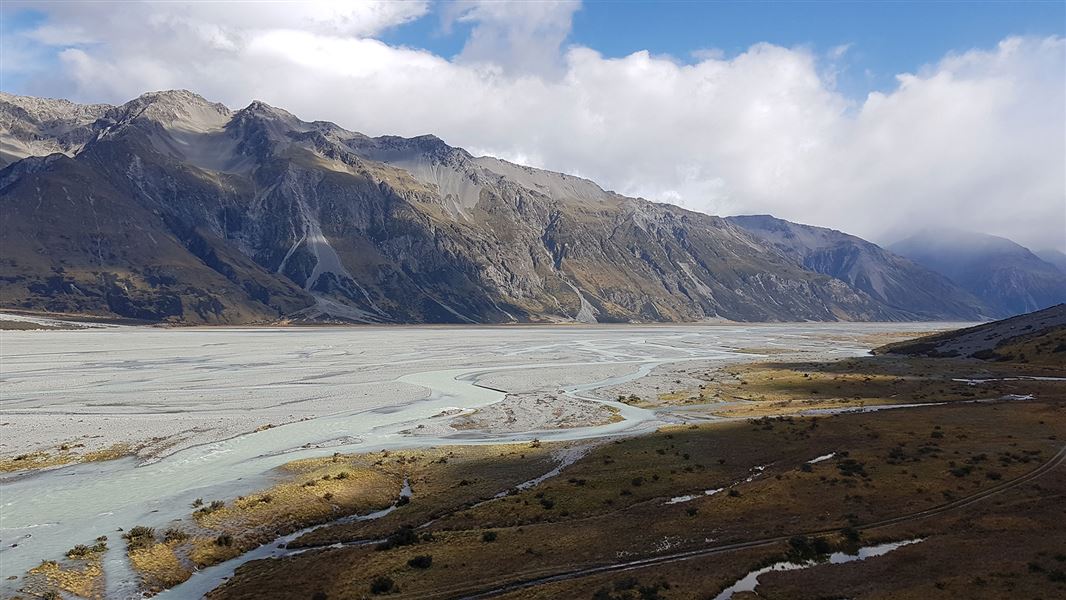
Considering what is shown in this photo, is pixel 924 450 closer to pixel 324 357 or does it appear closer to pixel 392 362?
pixel 392 362

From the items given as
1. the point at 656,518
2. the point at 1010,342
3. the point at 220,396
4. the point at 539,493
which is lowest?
the point at 539,493

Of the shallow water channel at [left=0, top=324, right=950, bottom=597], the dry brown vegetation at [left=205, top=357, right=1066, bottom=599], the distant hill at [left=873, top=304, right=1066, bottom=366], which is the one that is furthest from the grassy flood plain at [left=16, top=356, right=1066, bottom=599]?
the distant hill at [left=873, top=304, right=1066, bottom=366]

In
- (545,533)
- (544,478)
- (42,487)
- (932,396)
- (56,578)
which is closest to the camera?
(56,578)

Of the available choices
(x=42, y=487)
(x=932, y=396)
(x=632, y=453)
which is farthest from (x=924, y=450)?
(x=42, y=487)

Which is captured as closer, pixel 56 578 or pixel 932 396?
pixel 56 578

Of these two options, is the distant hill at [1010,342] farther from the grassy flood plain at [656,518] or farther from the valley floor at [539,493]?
the grassy flood plain at [656,518]

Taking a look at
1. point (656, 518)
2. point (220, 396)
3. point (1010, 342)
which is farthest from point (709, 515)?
point (1010, 342)

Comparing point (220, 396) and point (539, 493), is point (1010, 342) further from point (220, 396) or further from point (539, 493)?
point (220, 396)
